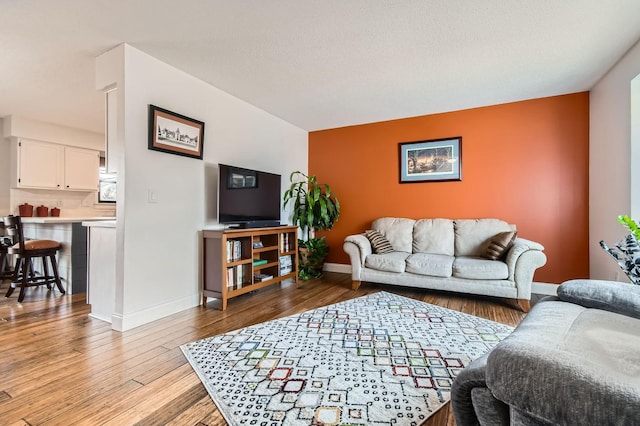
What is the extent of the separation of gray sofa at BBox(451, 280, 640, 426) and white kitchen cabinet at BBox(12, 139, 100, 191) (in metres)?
6.37

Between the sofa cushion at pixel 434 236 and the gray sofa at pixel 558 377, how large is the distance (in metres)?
2.59

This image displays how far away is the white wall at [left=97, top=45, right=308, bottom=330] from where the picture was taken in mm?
2545

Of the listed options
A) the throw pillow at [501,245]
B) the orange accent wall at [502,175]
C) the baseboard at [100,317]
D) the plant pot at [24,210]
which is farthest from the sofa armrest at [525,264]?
the plant pot at [24,210]

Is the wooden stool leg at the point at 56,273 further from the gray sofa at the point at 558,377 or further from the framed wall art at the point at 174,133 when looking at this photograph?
the gray sofa at the point at 558,377

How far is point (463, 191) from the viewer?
4.08 meters

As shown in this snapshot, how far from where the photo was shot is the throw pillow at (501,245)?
10.6 feet

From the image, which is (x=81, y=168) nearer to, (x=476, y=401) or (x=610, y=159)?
(x=476, y=401)

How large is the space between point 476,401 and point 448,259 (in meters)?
2.66

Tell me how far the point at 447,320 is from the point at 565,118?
2.86 meters

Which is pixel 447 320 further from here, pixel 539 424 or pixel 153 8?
pixel 153 8

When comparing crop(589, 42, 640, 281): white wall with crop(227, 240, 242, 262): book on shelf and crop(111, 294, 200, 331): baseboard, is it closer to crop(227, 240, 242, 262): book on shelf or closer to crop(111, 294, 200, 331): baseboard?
crop(227, 240, 242, 262): book on shelf

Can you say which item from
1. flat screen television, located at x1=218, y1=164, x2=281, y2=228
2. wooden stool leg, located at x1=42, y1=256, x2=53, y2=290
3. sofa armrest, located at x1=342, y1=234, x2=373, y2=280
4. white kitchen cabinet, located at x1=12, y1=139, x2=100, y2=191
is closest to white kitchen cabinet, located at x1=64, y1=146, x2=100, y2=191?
white kitchen cabinet, located at x1=12, y1=139, x2=100, y2=191

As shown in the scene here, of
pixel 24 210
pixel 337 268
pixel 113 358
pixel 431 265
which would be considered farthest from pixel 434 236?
pixel 24 210

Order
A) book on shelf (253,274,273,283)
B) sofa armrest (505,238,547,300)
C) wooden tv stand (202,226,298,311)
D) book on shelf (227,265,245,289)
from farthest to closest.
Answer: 1. book on shelf (253,274,273,283)
2. book on shelf (227,265,245,289)
3. wooden tv stand (202,226,298,311)
4. sofa armrest (505,238,547,300)
